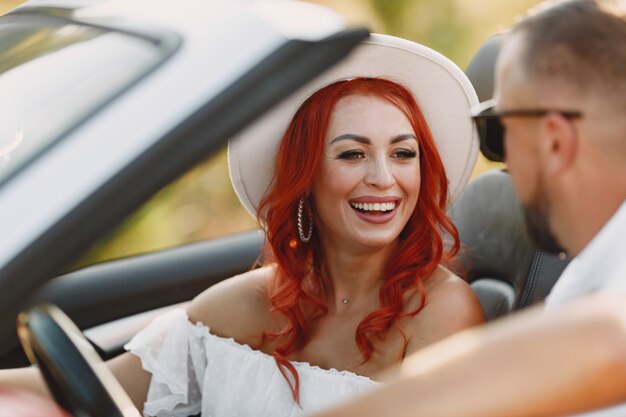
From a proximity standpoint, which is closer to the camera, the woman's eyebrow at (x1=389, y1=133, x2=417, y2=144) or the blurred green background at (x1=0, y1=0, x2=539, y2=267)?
the woman's eyebrow at (x1=389, y1=133, x2=417, y2=144)

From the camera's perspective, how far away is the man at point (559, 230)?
119 cm

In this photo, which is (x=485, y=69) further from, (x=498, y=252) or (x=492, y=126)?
(x=492, y=126)

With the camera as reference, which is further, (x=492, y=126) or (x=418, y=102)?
(x=418, y=102)

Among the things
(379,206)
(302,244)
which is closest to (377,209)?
(379,206)

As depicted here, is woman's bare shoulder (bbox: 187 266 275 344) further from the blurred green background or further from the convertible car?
the blurred green background

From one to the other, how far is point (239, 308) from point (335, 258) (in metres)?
0.32

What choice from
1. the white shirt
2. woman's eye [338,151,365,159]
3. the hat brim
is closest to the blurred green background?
the hat brim

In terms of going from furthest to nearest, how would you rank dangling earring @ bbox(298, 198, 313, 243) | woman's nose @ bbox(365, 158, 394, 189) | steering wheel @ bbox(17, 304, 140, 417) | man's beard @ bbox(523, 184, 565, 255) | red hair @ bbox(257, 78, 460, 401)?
dangling earring @ bbox(298, 198, 313, 243)
red hair @ bbox(257, 78, 460, 401)
woman's nose @ bbox(365, 158, 394, 189)
steering wheel @ bbox(17, 304, 140, 417)
man's beard @ bbox(523, 184, 565, 255)

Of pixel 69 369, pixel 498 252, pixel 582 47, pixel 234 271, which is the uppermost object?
pixel 582 47

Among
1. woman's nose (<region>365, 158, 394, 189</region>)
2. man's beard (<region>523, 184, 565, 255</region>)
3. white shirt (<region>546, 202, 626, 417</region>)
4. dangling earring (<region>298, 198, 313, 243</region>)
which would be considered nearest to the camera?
white shirt (<region>546, 202, 626, 417</region>)

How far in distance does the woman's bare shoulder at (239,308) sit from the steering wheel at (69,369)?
645 millimetres

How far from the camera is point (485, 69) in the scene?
258cm

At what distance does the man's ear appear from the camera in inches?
59.4

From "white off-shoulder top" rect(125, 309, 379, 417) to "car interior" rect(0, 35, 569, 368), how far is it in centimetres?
29
